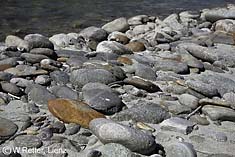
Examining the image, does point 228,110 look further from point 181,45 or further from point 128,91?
point 181,45

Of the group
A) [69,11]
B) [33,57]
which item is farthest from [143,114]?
[69,11]

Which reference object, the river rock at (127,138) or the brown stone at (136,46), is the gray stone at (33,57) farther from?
the river rock at (127,138)

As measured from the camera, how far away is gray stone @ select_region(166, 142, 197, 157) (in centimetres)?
355

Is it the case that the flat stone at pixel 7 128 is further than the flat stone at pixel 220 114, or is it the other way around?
the flat stone at pixel 220 114

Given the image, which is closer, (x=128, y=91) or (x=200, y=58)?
(x=128, y=91)

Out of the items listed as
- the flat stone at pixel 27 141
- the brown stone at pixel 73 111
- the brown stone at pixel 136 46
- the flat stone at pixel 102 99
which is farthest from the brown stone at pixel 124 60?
the flat stone at pixel 27 141

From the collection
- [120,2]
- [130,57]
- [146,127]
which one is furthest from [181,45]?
[120,2]

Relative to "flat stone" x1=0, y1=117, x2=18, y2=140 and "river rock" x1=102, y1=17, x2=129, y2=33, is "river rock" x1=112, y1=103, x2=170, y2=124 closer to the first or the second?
"flat stone" x1=0, y1=117, x2=18, y2=140

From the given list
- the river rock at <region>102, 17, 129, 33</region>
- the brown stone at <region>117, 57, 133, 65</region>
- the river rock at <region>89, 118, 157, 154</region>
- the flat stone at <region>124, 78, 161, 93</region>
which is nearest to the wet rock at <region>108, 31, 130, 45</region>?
the river rock at <region>102, 17, 129, 33</region>

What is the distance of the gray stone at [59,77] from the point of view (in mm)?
5008

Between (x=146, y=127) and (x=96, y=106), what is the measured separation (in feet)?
1.70

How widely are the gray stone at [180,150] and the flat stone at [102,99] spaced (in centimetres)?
81

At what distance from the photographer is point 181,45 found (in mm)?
6797

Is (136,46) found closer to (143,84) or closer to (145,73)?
(145,73)
